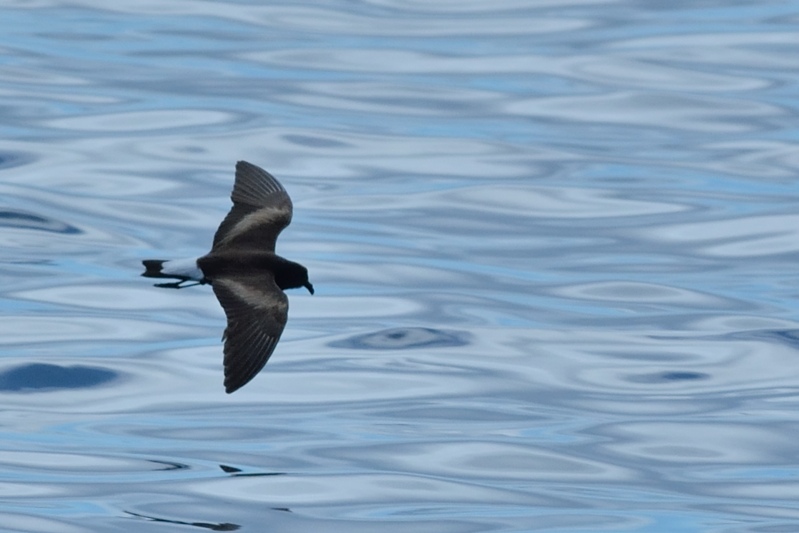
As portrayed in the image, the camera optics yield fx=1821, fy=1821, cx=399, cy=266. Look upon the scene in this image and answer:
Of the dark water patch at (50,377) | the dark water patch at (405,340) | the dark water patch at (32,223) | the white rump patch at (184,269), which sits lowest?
the dark water patch at (32,223)

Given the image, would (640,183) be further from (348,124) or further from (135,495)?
(135,495)

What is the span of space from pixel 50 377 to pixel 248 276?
278cm

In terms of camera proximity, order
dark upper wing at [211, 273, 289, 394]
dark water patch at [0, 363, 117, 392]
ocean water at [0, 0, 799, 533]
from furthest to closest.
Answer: dark water patch at [0, 363, 117, 392], ocean water at [0, 0, 799, 533], dark upper wing at [211, 273, 289, 394]

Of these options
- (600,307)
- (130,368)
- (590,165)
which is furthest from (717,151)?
(130,368)

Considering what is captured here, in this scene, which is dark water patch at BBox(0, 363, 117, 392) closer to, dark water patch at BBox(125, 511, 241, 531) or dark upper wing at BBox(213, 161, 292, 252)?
dark upper wing at BBox(213, 161, 292, 252)

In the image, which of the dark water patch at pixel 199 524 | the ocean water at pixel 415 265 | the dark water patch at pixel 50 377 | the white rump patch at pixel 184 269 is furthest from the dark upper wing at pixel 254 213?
the dark water patch at pixel 50 377

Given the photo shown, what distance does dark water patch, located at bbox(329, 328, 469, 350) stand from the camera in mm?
11977

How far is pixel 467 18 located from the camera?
24000 millimetres

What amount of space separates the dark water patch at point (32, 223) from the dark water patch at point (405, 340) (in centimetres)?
360

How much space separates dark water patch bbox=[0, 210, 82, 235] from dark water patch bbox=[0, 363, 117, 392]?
3664 millimetres

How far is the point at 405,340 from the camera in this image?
12.2 m

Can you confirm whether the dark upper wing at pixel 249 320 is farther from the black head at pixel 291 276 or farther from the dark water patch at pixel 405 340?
the dark water patch at pixel 405 340

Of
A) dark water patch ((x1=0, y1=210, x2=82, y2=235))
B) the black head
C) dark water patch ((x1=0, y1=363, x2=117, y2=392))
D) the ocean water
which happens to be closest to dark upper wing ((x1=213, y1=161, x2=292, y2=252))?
the black head

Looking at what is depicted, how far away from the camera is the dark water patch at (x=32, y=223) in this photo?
14.7 metres
